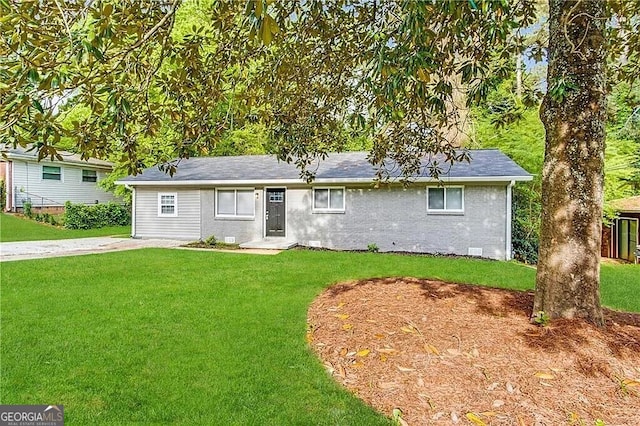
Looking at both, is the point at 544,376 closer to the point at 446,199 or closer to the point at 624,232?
the point at 446,199

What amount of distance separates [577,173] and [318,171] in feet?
35.7

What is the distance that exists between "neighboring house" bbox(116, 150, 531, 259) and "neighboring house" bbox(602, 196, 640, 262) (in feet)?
17.1

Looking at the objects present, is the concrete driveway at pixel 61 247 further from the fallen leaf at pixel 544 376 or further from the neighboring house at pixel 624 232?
the neighboring house at pixel 624 232

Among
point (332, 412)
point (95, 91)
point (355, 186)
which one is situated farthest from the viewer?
point (355, 186)

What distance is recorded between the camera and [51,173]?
23.4 meters

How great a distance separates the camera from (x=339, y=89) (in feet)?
19.3

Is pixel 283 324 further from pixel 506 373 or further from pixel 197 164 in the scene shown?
pixel 197 164

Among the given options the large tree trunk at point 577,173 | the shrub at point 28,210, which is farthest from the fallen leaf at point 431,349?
the shrub at point 28,210

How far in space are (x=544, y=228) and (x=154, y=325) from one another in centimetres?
470

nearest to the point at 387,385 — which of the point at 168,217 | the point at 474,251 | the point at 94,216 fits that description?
the point at 474,251

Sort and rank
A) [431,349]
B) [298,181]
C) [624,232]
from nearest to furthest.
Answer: [431,349] → [298,181] → [624,232]

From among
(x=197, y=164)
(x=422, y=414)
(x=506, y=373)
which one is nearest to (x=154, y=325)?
(x=422, y=414)

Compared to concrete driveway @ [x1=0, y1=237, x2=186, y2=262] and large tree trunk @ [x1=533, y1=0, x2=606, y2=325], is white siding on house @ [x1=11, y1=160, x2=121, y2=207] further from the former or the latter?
large tree trunk @ [x1=533, y1=0, x2=606, y2=325]

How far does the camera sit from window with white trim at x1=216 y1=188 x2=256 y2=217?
15.0m
